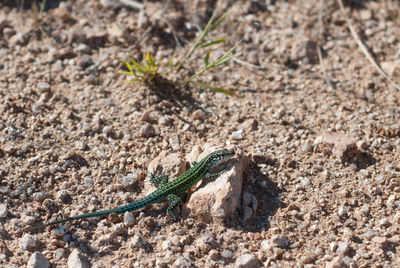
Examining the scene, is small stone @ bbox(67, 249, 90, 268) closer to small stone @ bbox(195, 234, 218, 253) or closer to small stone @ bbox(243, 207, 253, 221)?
small stone @ bbox(195, 234, 218, 253)

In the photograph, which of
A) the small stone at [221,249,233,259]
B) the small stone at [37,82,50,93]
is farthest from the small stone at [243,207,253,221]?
the small stone at [37,82,50,93]

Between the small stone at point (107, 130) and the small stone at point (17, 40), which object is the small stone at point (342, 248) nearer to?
the small stone at point (107, 130)

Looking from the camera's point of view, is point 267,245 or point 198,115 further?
point 198,115

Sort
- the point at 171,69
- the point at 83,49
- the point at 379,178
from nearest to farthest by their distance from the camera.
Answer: the point at 379,178
the point at 171,69
the point at 83,49

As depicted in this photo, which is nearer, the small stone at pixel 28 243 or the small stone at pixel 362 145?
the small stone at pixel 28 243

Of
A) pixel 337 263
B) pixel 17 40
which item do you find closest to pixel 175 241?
pixel 337 263

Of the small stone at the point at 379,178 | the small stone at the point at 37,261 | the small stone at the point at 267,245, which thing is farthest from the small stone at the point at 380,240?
the small stone at the point at 37,261

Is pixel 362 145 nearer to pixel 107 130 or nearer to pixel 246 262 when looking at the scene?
pixel 246 262
